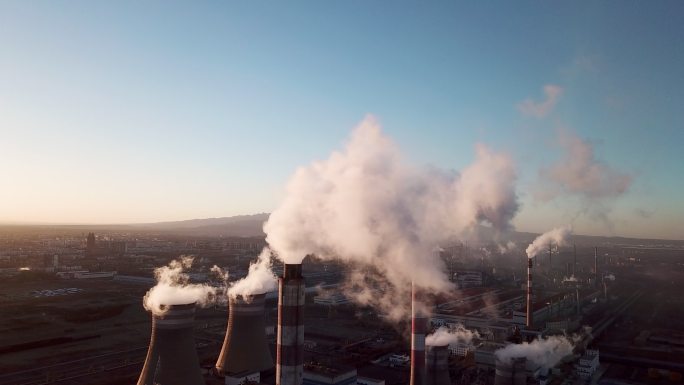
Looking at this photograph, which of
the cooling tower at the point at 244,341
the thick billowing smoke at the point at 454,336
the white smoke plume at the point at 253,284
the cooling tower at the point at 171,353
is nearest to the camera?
the cooling tower at the point at 171,353

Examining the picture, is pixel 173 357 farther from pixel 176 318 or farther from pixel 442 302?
pixel 442 302

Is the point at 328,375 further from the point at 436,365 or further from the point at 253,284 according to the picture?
the point at 253,284

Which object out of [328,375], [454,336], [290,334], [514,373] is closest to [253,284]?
[328,375]

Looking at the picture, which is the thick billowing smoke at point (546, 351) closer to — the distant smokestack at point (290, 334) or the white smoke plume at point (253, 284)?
the white smoke plume at point (253, 284)

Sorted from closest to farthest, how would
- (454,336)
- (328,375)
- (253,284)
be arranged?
1. (328,375)
2. (253,284)
3. (454,336)

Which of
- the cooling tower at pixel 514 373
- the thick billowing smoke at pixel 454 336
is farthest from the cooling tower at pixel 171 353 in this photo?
the cooling tower at pixel 514 373

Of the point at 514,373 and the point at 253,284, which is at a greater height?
the point at 253,284
